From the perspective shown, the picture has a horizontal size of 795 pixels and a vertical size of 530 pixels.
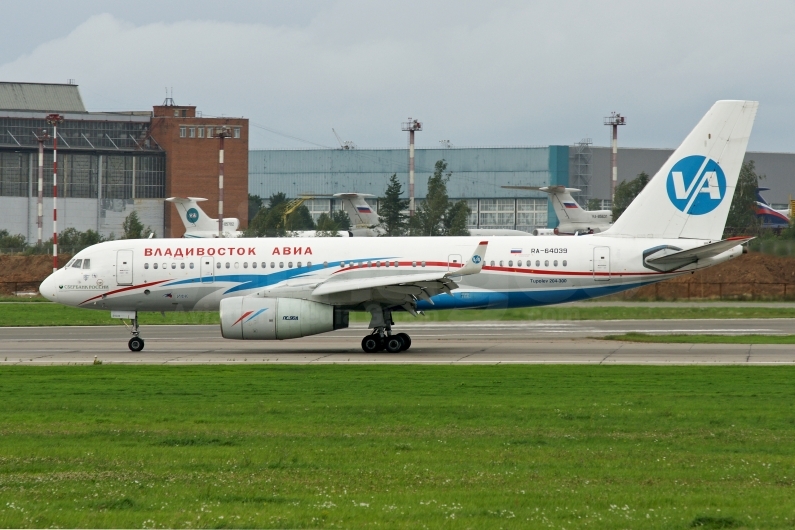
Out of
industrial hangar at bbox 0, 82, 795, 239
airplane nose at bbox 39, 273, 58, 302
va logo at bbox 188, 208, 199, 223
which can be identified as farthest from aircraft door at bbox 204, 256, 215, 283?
industrial hangar at bbox 0, 82, 795, 239

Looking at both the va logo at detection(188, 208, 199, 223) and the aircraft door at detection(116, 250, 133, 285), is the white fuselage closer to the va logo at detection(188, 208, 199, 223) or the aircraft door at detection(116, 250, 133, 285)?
the aircraft door at detection(116, 250, 133, 285)

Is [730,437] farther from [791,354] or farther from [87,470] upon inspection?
[791,354]

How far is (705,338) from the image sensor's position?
106ft

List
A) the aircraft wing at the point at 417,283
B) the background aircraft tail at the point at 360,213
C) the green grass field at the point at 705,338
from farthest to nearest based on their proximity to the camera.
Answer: the background aircraft tail at the point at 360,213, the green grass field at the point at 705,338, the aircraft wing at the point at 417,283

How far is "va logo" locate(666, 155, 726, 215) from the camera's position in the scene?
32.0 metres

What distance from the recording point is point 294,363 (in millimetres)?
26234

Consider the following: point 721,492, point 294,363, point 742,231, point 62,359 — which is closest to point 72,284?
point 62,359

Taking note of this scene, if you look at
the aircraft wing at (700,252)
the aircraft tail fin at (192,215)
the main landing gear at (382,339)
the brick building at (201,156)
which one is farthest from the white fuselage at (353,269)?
the brick building at (201,156)

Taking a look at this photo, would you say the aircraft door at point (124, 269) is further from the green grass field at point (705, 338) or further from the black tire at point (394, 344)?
the green grass field at point (705, 338)

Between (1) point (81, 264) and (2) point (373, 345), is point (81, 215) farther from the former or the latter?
(2) point (373, 345)

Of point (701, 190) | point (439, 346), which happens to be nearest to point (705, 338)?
point (701, 190)

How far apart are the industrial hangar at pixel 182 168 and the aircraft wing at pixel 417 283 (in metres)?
80.8

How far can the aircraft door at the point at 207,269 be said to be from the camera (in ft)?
104

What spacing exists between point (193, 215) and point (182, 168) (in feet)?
142
